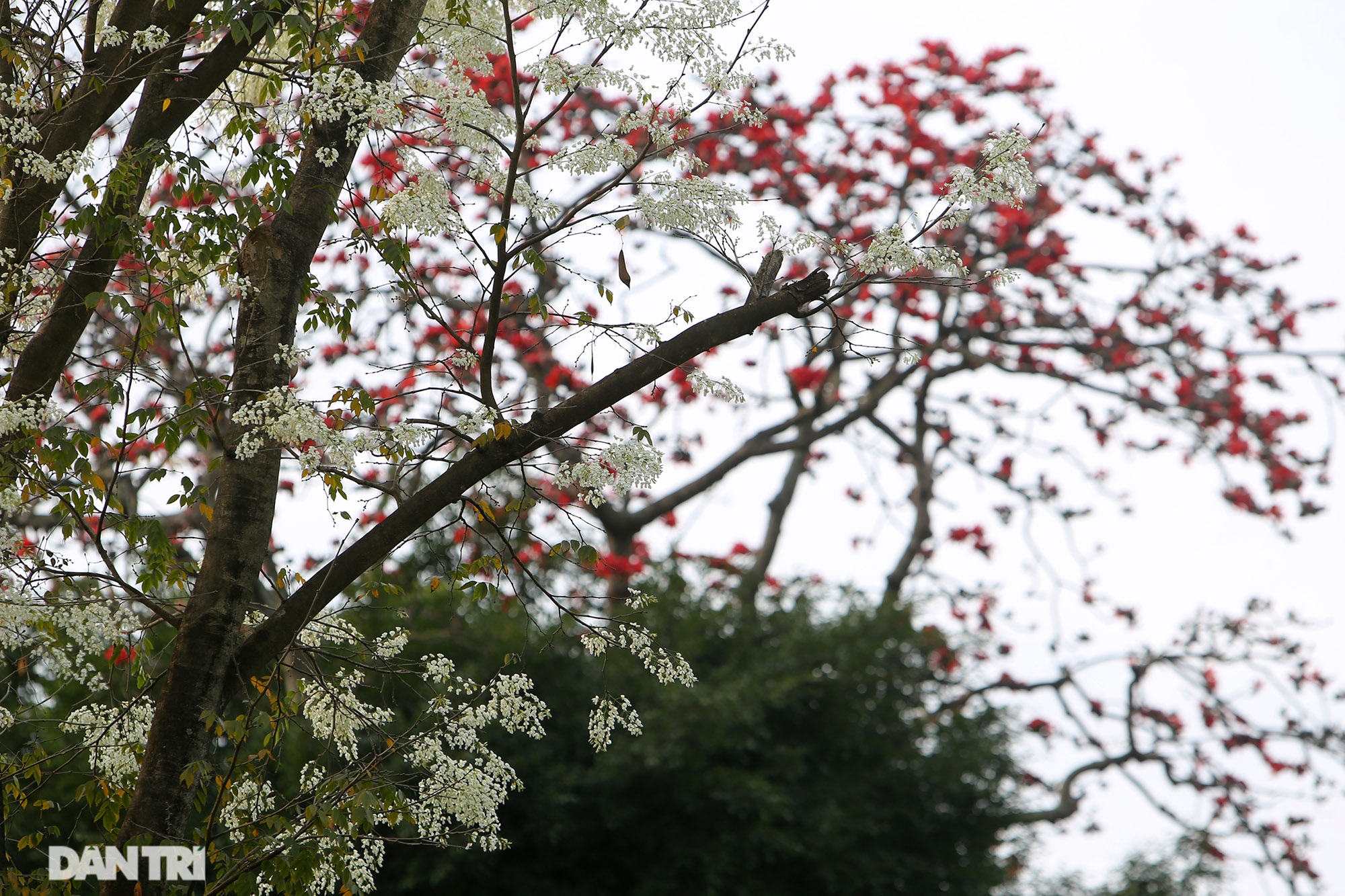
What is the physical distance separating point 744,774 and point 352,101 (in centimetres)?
611

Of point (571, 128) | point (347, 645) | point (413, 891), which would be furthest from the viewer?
point (571, 128)

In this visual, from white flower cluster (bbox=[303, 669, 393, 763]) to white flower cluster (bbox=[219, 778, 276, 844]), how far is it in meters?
0.25

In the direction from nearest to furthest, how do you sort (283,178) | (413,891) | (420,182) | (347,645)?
1. (420,182)
2. (283,178)
3. (347,645)
4. (413,891)

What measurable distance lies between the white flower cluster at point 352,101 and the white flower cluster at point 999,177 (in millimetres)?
Answer: 1652

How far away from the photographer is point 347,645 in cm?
434

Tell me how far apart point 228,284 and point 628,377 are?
143cm

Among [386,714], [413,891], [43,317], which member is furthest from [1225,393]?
[43,317]

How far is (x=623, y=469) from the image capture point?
3.50 meters

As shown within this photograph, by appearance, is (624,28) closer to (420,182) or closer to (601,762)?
(420,182)

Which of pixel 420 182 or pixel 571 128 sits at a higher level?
pixel 571 128

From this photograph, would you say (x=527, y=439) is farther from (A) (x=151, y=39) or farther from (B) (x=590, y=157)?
(A) (x=151, y=39)

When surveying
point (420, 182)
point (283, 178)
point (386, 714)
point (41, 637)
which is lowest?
point (386, 714)

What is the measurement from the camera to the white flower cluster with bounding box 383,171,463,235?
3.34m

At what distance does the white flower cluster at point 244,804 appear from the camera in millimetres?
3621
